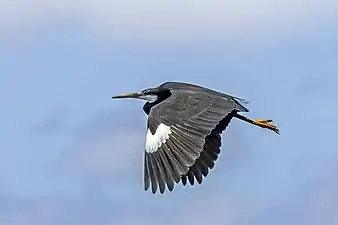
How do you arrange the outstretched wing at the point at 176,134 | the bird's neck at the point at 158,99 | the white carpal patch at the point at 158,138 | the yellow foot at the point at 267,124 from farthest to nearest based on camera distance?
1. the yellow foot at the point at 267,124
2. the bird's neck at the point at 158,99
3. the white carpal patch at the point at 158,138
4. the outstretched wing at the point at 176,134

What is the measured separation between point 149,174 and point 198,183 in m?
1.78

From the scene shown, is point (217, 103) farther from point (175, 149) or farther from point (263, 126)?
point (263, 126)

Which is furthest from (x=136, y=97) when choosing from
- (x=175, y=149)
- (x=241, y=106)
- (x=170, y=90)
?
(x=175, y=149)

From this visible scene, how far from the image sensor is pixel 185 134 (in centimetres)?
2161

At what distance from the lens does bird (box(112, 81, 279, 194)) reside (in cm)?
2111

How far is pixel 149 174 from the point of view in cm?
2131

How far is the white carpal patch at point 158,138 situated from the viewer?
2158cm

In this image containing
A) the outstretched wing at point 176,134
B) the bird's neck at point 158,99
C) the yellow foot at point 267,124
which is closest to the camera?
the outstretched wing at point 176,134

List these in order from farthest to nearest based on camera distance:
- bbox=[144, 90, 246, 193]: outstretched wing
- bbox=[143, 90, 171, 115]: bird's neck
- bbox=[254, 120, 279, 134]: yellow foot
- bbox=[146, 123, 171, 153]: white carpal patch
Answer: bbox=[254, 120, 279, 134]: yellow foot
bbox=[143, 90, 171, 115]: bird's neck
bbox=[146, 123, 171, 153]: white carpal patch
bbox=[144, 90, 246, 193]: outstretched wing

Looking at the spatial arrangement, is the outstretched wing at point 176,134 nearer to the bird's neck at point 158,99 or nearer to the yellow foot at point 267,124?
the bird's neck at point 158,99

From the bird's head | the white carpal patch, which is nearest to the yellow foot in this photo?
the bird's head

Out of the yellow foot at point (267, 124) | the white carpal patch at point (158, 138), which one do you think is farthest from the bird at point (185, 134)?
the yellow foot at point (267, 124)

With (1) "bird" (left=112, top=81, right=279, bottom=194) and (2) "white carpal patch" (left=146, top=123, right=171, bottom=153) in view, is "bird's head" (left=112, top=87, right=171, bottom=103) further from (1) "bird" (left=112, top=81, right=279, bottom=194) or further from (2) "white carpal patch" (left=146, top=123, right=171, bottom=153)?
(2) "white carpal patch" (left=146, top=123, right=171, bottom=153)

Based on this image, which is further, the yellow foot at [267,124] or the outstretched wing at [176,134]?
the yellow foot at [267,124]
